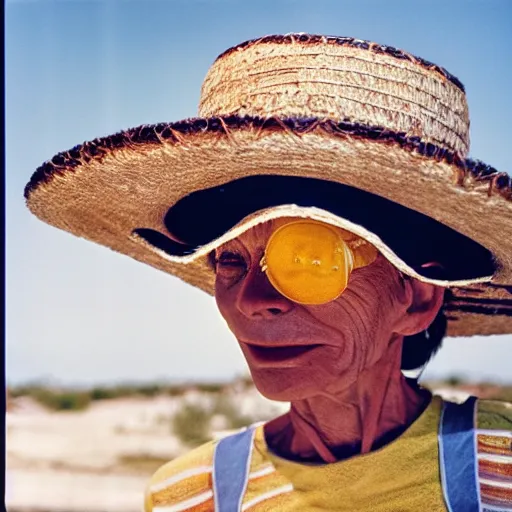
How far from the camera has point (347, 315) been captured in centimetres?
151

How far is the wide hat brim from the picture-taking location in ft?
3.99

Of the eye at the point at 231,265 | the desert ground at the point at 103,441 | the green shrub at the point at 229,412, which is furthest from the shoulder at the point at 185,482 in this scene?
the green shrub at the point at 229,412

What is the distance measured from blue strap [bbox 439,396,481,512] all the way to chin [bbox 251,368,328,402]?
11.8 inches

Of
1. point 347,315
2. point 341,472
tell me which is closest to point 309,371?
point 347,315

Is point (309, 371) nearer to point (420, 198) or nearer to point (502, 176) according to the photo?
point (420, 198)

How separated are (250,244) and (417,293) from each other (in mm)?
374

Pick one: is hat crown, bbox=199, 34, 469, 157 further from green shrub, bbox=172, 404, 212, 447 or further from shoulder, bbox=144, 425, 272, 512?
green shrub, bbox=172, 404, 212, 447

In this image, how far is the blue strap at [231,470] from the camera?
66.1 inches

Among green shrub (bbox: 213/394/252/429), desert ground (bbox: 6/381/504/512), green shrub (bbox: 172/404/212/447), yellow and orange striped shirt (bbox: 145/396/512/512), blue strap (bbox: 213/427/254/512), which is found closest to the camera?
yellow and orange striped shirt (bbox: 145/396/512/512)

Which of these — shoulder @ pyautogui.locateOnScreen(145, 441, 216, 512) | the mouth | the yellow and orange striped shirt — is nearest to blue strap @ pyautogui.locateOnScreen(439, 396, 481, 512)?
the yellow and orange striped shirt

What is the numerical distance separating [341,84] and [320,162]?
0.20 metres

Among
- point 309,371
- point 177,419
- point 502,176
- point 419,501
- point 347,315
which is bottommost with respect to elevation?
point 419,501

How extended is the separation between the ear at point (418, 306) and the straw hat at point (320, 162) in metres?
0.06

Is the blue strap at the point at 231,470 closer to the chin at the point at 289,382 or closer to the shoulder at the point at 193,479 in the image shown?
the shoulder at the point at 193,479
